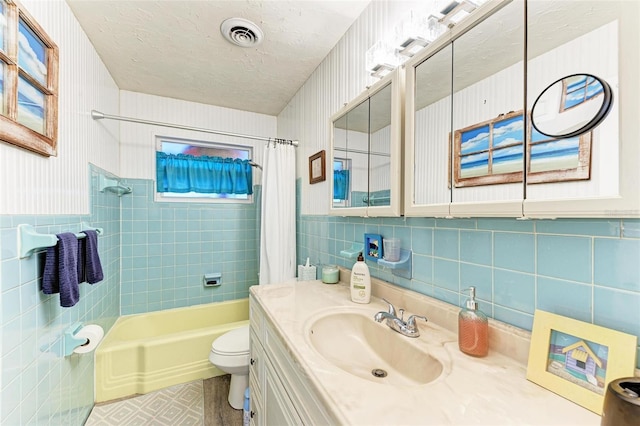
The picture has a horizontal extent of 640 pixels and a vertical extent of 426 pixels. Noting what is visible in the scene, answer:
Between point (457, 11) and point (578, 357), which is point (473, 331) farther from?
point (457, 11)

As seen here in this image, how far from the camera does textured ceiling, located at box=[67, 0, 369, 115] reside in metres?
1.42

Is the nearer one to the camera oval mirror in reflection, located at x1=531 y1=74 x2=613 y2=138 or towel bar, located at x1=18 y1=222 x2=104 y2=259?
oval mirror in reflection, located at x1=531 y1=74 x2=613 y2=138

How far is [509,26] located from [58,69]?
188cm

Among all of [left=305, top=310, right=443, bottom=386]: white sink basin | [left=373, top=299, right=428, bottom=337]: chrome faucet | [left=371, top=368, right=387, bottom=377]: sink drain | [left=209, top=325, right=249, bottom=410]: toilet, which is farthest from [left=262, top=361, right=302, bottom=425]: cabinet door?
[left=209, top=325, right=249, bottom=410]: toilet

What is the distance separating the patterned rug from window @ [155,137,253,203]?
162 cm

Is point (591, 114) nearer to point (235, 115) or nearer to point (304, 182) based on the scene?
point (304, 182)

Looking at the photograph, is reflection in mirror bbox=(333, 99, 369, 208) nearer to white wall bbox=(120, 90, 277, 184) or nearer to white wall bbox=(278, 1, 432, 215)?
white wall bbox=(278, 1, 432, 215)

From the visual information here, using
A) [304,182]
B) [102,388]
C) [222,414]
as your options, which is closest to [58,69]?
[304,182]

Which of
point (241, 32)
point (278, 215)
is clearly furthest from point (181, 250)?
point (241, 32)

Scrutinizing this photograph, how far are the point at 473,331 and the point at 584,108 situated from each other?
62cm

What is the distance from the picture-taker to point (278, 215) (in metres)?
2.22

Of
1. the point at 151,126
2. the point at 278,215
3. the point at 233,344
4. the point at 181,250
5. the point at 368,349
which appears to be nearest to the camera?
the point at 368,349

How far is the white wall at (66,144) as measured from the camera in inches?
38.9

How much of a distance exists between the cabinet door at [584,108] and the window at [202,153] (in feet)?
8.34
